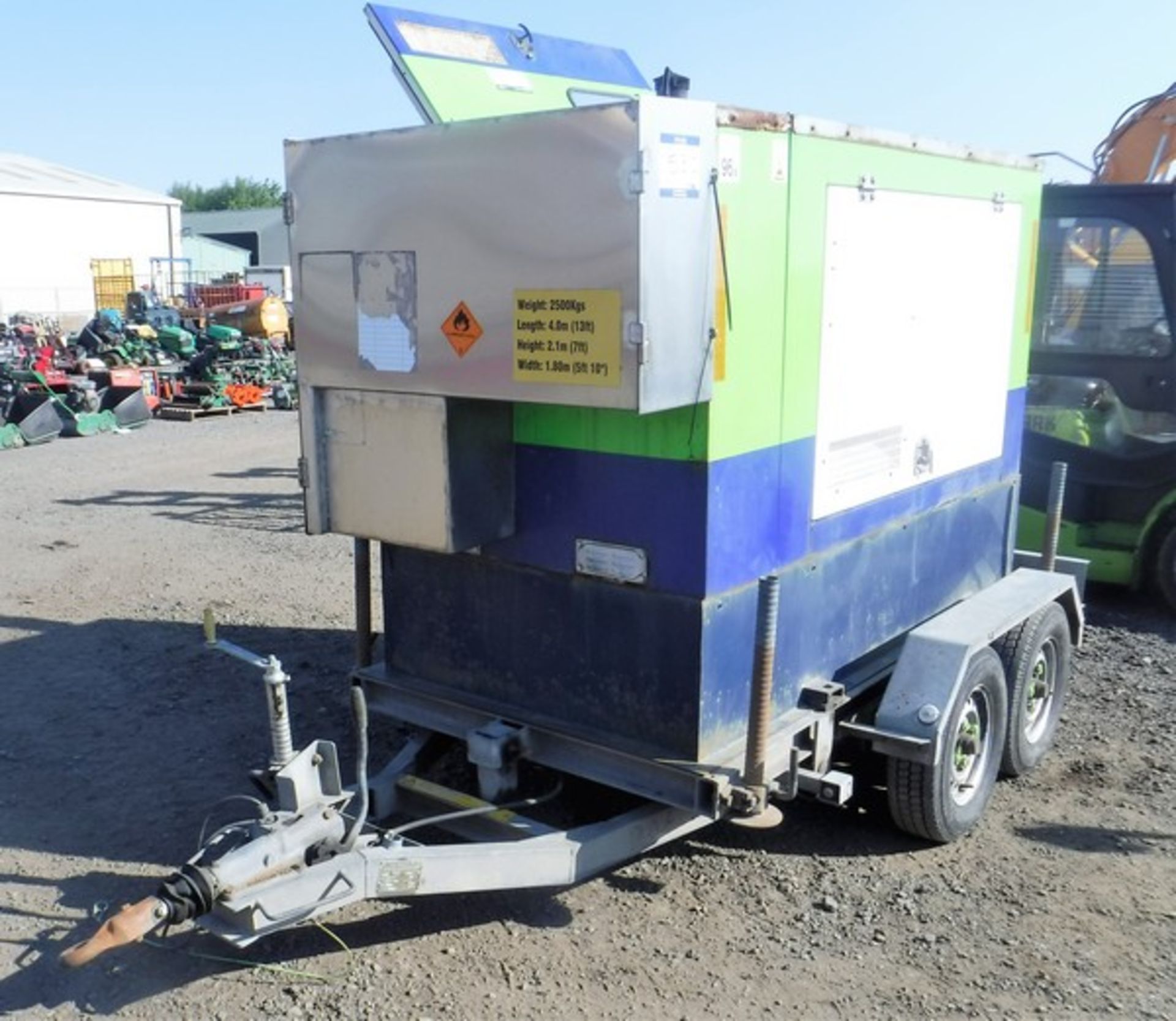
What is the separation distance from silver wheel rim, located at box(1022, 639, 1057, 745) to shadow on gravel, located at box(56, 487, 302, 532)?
19.7ft

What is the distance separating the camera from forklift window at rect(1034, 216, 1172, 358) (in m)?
6.49

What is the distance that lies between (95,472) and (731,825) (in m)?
9.44

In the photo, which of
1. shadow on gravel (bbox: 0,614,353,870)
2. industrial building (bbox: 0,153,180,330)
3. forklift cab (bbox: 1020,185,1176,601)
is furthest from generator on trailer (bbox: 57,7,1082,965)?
industrial building (bbox: 0,153,180,330)

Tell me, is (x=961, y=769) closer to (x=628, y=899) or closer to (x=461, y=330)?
(x=628, y=899)

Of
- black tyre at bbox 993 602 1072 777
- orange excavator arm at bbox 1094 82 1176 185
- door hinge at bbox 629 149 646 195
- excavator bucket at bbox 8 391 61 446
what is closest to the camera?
door hinge at bbox 629 149 646 195

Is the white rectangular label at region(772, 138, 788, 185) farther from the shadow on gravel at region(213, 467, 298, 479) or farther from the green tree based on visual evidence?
the green tree

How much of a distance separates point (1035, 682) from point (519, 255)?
3.04 meters

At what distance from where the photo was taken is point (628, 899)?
383 cm

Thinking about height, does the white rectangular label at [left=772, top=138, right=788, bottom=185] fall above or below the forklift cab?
above

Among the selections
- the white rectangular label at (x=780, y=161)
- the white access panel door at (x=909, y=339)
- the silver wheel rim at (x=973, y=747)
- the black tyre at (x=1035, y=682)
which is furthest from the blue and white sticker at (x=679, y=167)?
the black tyre at (x=1035, y=682)

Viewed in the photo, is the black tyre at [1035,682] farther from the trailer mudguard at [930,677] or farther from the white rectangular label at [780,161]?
the white rectangular label at [780,161]

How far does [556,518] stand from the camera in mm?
3633

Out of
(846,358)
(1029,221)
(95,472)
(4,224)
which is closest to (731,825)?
(846,358)

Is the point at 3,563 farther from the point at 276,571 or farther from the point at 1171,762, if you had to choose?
the point at 1171,762
